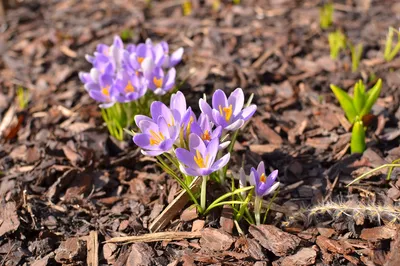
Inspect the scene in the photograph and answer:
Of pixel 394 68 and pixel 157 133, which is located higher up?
pixel 157 133

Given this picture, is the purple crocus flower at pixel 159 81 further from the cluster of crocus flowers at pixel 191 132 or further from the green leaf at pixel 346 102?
the green leaf at pixel 346 102

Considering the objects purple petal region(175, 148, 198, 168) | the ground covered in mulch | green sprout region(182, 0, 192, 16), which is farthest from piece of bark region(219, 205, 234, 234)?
green sprout region(182, 0, 192, 16)

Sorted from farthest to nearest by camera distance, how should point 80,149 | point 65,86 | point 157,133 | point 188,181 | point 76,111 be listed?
1. point 65,86
2. point 76,111
3. point 80,149
4. point 188,181
5. point 157,133

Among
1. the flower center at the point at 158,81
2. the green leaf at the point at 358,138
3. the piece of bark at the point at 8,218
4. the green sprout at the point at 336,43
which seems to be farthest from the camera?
the green sprout at the point at 336,43

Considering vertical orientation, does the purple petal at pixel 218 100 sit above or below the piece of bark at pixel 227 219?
above

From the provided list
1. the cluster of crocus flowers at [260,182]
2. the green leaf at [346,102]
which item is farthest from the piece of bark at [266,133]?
the cluster of crocus flowers at [260,182]

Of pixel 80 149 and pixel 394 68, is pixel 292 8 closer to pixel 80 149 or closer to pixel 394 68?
pixel 394 68

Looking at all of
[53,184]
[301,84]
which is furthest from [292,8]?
[53,184]
